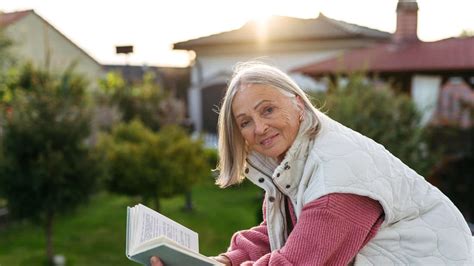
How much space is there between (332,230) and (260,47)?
17449 mm

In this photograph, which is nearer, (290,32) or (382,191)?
(382,191)

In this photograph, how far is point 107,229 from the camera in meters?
9.33

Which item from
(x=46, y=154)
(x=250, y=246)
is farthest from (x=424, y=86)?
(x=250, y=246)

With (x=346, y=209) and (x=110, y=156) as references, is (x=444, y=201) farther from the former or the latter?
(x=110, y=156)

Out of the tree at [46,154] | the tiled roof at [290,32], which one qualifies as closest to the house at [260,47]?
the tiled roof at [290,32]

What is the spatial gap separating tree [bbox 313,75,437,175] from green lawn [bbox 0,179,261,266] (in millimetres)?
2914

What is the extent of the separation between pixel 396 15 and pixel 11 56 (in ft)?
25.6

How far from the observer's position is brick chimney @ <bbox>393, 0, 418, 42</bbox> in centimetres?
1159

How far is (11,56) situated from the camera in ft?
31.9

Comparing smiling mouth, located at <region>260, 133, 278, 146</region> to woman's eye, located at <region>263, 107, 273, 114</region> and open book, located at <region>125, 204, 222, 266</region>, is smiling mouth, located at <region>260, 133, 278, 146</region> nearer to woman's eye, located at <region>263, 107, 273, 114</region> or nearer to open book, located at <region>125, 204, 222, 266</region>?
woman's eye, located at <region>263, 107, 273, 114</region>

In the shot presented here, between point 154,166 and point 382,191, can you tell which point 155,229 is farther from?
point 154,166

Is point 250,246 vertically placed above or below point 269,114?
below

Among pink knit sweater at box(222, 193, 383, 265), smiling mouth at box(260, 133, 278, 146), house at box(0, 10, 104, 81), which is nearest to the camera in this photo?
pink knit sweater at box(222, 193, 383, 265)

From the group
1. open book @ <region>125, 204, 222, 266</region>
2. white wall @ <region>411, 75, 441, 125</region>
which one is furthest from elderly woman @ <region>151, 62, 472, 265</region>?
white wall @ <region>411, 75, 441, 125</region>
